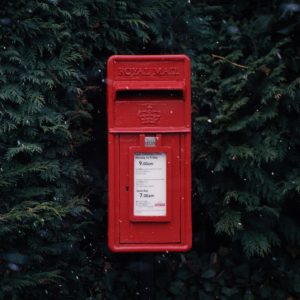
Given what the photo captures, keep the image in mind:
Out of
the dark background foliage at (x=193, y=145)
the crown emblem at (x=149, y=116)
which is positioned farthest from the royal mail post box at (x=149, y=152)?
the dark background foliage at (x=193, y=145)

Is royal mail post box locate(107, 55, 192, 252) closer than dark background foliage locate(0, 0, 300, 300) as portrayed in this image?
Yes

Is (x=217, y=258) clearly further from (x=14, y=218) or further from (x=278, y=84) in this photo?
(x=14, y=218)

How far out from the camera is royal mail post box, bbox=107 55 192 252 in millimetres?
3484

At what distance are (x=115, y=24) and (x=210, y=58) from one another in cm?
79

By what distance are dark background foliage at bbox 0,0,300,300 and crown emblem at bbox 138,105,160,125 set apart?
57 cm

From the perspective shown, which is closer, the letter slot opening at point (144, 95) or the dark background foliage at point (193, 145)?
the letter slot opening at point (144, 95)

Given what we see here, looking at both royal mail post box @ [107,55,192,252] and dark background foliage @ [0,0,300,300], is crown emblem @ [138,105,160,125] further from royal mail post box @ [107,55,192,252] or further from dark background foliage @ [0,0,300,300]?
dark background foliage @ [0,0,300,300]

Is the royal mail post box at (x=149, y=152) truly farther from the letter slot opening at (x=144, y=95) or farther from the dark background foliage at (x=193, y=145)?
the dark background foliage at (x=193, y=145)

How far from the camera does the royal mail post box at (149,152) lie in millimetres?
3484

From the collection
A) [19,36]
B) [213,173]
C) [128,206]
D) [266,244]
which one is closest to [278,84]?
[213,173]

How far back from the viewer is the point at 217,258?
188 inches

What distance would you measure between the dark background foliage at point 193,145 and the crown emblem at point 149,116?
57 cm

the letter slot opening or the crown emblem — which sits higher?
the letter slot opening

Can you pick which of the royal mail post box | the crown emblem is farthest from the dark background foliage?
the crown emblem
